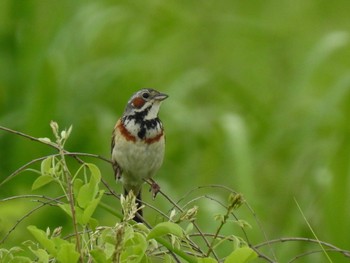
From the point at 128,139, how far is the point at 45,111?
149cm

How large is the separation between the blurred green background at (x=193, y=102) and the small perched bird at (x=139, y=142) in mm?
450

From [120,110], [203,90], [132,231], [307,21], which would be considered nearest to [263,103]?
[203,90]

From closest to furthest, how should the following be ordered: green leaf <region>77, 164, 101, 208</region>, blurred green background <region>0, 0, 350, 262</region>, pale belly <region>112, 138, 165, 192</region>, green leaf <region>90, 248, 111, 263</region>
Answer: green leaf <region>90, 248, 111, 263</region>, green leaf <region>77, 164, 101, 208</region>, pale belly <region>112, 138, 165, 192</region>, blurred green background <region>0, 0, 350, 262</region>

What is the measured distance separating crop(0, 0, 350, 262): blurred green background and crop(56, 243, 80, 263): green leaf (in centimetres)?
199

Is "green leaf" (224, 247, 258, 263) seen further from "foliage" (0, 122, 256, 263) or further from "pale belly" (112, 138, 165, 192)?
"pale belly" (112, 138, 165, 192)

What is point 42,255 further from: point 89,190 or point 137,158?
point 137,158

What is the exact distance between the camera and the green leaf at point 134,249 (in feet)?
8.44

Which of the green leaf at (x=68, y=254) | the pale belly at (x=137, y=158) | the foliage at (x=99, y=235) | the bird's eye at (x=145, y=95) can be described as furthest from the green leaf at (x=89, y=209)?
the bird's eye at (x=145, y=95)

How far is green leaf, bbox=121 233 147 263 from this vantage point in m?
2.57

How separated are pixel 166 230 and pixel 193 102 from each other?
Answer: 487 cm

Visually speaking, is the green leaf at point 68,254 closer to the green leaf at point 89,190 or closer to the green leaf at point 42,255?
the green leaf at point 42,255

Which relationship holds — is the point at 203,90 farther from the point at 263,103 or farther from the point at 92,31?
the point at 92,31

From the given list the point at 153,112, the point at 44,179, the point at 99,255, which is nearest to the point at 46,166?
the point at 44,179

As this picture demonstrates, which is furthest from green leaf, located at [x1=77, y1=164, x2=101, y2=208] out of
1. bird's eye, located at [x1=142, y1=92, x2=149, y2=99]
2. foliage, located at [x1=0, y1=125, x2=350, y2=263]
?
bird's eye, located at [x1=142, y1=92, x2=149, y2=99]
